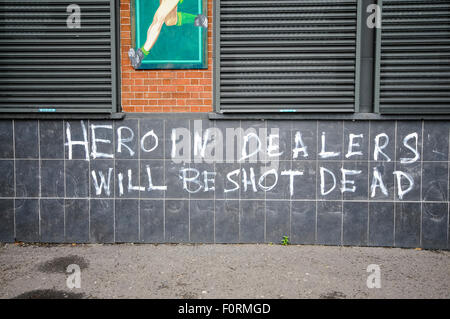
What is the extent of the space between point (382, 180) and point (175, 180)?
3.18m

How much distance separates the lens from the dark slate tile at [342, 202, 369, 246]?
181 inches

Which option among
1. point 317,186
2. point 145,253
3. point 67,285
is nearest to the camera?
point 67,285

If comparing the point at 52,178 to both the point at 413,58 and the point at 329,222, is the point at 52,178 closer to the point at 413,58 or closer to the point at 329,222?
the point at 329,222

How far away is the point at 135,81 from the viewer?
469cm

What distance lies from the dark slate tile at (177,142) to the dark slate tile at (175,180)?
11 centimetres

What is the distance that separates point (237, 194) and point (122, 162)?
186 centimetres

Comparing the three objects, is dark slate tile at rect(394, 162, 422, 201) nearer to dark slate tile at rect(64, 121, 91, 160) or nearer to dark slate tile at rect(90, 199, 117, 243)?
dark slate tile at rect(90, 199, 117, 243)

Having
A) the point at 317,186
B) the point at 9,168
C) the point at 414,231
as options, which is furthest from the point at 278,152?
the point at 9,168

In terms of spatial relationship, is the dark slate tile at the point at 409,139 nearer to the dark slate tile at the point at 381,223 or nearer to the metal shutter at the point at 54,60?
the dark slate tile at the point at 381,223

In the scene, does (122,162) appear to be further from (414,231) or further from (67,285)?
(414,231)

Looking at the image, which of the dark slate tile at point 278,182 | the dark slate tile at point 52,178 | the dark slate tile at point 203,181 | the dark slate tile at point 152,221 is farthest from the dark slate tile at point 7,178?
the dark slate tile at point 278,182

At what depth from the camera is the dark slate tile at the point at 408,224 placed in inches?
180

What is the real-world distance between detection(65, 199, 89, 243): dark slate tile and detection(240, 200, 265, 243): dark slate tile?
8.05 ft

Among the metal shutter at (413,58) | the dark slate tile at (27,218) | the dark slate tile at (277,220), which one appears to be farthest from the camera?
the dark slate tile at (27,218)
